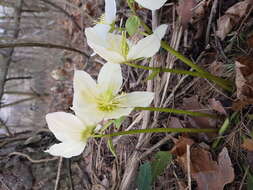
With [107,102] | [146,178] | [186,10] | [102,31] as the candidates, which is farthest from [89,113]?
[186,10]

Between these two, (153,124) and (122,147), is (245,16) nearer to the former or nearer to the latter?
(153,124)

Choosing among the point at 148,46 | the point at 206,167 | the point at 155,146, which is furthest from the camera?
the point at 155,146

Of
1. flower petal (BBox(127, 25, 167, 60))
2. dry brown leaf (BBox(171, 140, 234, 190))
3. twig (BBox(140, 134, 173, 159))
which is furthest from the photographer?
twig (BBox(140, 134, 173, 159))

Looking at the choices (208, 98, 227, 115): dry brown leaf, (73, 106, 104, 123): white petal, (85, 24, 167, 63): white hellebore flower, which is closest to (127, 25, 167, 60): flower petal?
(85, 24, 167, 63): white hellebore flower

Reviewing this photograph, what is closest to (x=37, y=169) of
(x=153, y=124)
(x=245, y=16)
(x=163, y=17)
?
(x=153, y=124)

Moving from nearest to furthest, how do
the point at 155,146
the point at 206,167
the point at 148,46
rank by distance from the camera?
the point at 148,46, the point at 206,167, the point at 155,146

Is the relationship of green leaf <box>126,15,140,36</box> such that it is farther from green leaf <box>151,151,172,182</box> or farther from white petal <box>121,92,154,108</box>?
green leaf <box>151,151,172,182</box>

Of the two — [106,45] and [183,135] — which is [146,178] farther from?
[106,45]
